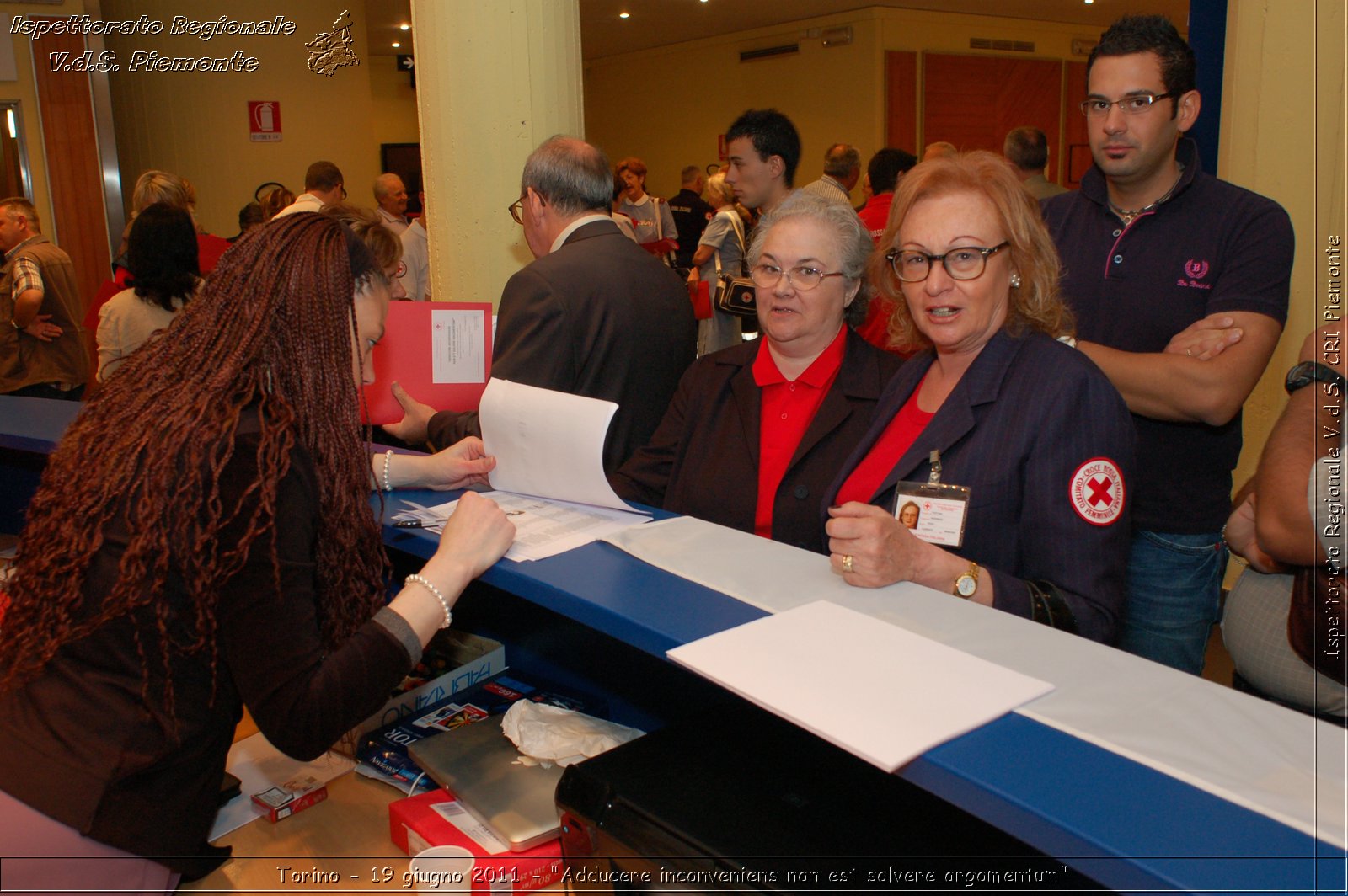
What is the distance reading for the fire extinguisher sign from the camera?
29.1ft

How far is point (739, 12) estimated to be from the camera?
40.3ft

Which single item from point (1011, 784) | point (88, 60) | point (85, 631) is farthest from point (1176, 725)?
point (88, 60)

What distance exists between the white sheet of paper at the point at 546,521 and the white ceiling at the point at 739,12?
1048 cm

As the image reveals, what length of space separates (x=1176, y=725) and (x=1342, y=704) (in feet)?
1.60

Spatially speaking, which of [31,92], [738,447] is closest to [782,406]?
[738,447]

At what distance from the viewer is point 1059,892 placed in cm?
106

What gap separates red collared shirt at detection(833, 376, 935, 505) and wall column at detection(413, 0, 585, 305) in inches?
74.2

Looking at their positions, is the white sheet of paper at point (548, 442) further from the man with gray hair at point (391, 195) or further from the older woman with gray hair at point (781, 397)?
the man with gray hair at point (391, 195)

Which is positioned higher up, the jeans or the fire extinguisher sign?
the fire extinguisher sign

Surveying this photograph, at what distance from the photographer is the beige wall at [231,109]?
8688 millimetres

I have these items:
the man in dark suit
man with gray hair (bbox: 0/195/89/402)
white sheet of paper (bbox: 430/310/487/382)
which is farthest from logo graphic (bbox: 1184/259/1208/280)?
man with gray hair (bbox: 0/195/89/402)

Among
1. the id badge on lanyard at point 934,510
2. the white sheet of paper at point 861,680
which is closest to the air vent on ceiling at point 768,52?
the id badge on lanyard at point 934,510

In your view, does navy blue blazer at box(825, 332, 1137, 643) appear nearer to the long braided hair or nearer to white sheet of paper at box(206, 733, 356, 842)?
the long braided hair

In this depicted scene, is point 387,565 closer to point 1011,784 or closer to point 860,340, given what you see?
point 1011,784
